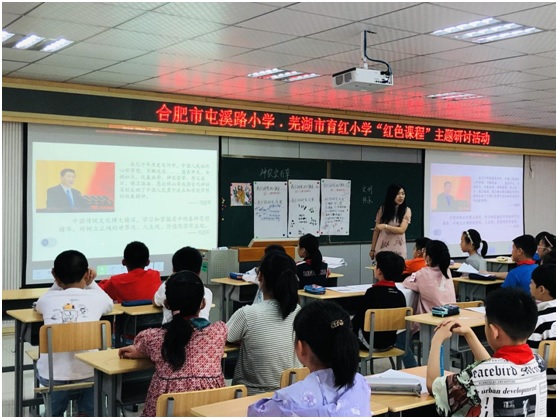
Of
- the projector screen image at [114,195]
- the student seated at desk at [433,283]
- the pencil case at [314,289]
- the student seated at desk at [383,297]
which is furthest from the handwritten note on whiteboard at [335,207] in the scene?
the student seated at desk at [383,297]

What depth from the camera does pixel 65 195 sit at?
22.2ft

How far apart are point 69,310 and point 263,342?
3.85 ft

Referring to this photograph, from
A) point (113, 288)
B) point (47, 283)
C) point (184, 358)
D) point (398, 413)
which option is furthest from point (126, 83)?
point (398, 413)

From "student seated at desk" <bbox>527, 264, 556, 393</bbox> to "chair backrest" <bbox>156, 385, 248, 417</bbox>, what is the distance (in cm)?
173

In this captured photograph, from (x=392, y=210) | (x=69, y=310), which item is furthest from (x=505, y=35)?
(x=69, y=310)

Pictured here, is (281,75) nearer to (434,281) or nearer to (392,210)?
(392,210)

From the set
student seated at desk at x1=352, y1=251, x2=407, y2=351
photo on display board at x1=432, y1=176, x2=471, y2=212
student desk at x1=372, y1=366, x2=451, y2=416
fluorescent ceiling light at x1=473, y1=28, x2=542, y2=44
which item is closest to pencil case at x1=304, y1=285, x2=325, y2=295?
student seated at desk at x1=352, y1=251, x2=407, y2=351

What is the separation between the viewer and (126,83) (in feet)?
22.0

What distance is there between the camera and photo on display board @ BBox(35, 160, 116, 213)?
662 cm

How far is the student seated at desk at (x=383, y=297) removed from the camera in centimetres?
457

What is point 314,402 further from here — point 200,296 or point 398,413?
point 200,296

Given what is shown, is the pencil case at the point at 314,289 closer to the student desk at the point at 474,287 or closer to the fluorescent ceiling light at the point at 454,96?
the student desk at the point at 474,287

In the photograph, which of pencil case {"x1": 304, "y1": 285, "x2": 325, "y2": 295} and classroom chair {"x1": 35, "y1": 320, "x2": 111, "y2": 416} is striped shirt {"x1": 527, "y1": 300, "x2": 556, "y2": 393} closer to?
pencil case {"x1": 304, "y1": 285, "x2": 325, "y2": 295}

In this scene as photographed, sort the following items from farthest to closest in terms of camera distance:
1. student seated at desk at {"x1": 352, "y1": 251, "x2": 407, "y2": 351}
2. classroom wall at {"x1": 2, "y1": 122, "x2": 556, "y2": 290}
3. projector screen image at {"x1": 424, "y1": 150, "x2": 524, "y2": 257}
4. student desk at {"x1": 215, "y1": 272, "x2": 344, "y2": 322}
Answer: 1. projector screen image at {"x1": 424, "y1": 150, "x2": 524, "y2": 257}
2. classroom wall at {"x1": 2, "y1": 122, "x2": 556, "y2": 290}
3. student desk at {"x1": 215, "y1": 272, "x2": 344, "y2": 322}
4. student seated at desk at {"x1": 352, "y1": 251, "x2": 407, "y2": 351}
